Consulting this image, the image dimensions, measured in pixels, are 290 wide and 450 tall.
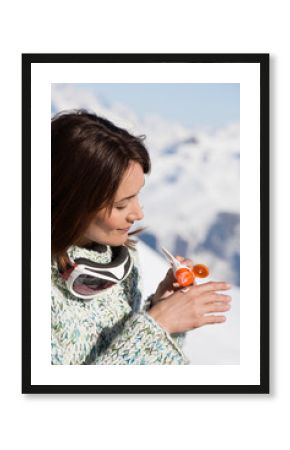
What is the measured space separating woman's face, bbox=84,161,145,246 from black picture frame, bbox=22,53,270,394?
161 millimetres

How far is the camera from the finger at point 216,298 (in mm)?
1438

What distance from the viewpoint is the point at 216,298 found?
4.74 feet

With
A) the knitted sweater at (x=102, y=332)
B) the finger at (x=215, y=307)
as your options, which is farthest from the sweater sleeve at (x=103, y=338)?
the finger at (x=215, y=307)

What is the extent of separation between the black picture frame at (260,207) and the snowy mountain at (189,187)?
0.20ft

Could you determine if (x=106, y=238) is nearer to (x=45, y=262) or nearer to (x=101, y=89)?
(x=45, y=262)

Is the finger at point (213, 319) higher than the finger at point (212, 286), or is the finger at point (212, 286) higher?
the finger at point (212, 286)

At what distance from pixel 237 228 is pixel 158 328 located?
30cm

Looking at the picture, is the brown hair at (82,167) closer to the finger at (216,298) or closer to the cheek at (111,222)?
the cheek at (111,222)

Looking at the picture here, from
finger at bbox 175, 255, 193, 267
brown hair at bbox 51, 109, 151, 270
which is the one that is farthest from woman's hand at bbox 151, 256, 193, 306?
brown hair at bbox 51, 109, 151, 270

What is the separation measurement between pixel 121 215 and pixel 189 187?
18 cm

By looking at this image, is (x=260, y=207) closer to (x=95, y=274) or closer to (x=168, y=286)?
(x=168, y=286)

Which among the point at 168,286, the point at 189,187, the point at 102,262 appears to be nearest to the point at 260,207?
the point at 189,187
